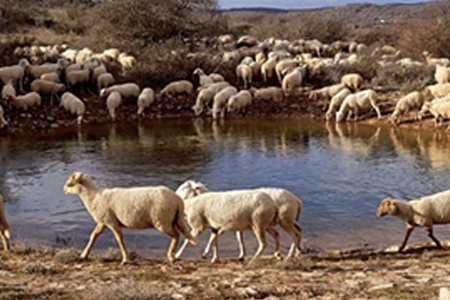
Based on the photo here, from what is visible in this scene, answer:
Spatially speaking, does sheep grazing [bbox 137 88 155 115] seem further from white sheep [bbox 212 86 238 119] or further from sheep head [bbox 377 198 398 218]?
sheep head [bbox 377 198 398 218]

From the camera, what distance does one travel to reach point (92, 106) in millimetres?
24781

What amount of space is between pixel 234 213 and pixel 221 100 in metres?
15.7

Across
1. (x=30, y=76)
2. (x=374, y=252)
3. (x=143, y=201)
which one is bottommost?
(x=374, y=252)

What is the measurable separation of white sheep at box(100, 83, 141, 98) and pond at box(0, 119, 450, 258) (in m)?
2.37

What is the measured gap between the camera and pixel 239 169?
627 inches

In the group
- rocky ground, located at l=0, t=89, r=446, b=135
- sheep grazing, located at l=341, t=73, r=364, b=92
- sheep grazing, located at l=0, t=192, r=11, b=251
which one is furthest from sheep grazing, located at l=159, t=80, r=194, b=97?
sheep grazing, located at l=0, t=192, r=11, b=251

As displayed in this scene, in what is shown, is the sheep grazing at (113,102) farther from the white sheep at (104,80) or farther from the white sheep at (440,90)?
the white sheep at (440,90)

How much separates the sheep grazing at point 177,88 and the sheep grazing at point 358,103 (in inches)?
267

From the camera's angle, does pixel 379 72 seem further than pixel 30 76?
Yes

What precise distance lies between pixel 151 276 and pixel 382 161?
9.96m

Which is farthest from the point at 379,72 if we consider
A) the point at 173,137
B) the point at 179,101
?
the point at 173,137

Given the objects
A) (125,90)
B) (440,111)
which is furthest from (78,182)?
(125,90)

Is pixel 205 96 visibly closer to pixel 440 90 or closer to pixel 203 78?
pixel 203 78

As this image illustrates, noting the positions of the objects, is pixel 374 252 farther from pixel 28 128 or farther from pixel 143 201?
pixel 28 128
